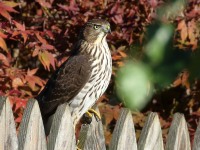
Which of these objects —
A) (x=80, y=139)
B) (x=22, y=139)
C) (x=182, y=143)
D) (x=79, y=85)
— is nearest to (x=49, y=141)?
(x=22, y=139)

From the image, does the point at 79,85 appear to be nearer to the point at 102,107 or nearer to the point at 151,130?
the point at 102,107

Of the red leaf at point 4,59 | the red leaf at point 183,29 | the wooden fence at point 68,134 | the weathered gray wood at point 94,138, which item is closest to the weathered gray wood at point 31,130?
the wooden fence at point 68,134

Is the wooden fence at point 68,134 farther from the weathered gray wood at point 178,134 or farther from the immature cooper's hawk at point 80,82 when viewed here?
the immature cooper's hawk at point 80,82

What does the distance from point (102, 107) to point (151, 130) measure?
1.64 meters

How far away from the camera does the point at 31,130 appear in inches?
105

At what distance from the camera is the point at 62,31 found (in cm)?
458

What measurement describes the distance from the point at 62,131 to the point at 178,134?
0.79 metres

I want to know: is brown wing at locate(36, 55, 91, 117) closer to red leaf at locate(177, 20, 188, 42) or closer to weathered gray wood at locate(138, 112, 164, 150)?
red leaf at locate(177, 20, 188, 42)

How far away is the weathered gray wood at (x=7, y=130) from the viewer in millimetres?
2603

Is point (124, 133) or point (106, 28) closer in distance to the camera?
point (124, 133)

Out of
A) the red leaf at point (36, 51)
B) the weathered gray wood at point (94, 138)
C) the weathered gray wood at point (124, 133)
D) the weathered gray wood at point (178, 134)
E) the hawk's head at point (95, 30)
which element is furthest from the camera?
the hawk's head at point (95, 30)

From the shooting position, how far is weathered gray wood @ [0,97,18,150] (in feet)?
8.54

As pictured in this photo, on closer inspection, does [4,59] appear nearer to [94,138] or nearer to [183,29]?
[94,138]

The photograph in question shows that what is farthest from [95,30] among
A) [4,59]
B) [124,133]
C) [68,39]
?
[124,133]
